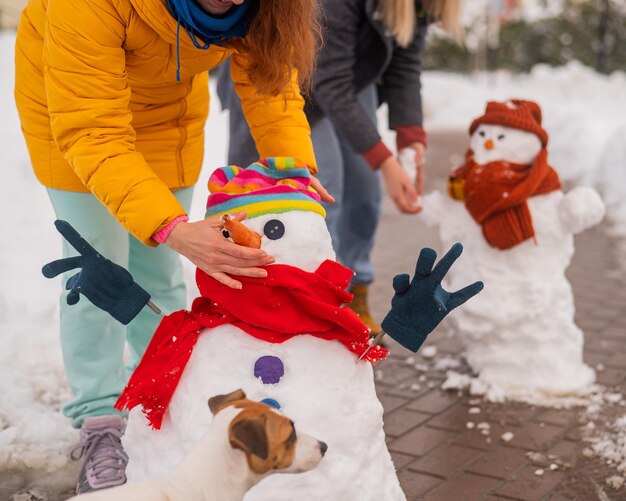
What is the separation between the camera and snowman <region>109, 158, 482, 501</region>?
6.78ft

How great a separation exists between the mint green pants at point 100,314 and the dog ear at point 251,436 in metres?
1.19

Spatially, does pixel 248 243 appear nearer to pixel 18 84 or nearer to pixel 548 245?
pixel 18 84

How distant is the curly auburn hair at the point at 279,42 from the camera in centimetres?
236

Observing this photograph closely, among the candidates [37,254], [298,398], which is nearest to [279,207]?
[298,398]

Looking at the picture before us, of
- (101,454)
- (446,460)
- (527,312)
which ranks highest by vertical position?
(101,454)

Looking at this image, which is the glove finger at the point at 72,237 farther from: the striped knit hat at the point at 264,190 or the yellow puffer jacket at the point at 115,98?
the striped knit hat at the point at 264,190

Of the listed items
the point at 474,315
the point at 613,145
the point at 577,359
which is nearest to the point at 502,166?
the point at 474,315

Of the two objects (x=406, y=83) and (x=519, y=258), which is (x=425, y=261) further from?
(x=406, y=83)

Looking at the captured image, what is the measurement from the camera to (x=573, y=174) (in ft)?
32.6

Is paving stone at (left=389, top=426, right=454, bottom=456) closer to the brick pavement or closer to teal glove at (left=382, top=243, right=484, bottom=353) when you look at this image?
the brick pavement

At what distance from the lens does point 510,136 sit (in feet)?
12.4

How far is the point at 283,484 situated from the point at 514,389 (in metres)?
2.04

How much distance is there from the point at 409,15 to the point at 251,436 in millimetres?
2384

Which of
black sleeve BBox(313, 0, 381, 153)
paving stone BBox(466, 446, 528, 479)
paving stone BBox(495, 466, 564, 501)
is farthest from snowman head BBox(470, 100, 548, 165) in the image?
paving stone BBox(495, 466, 564, 501)
